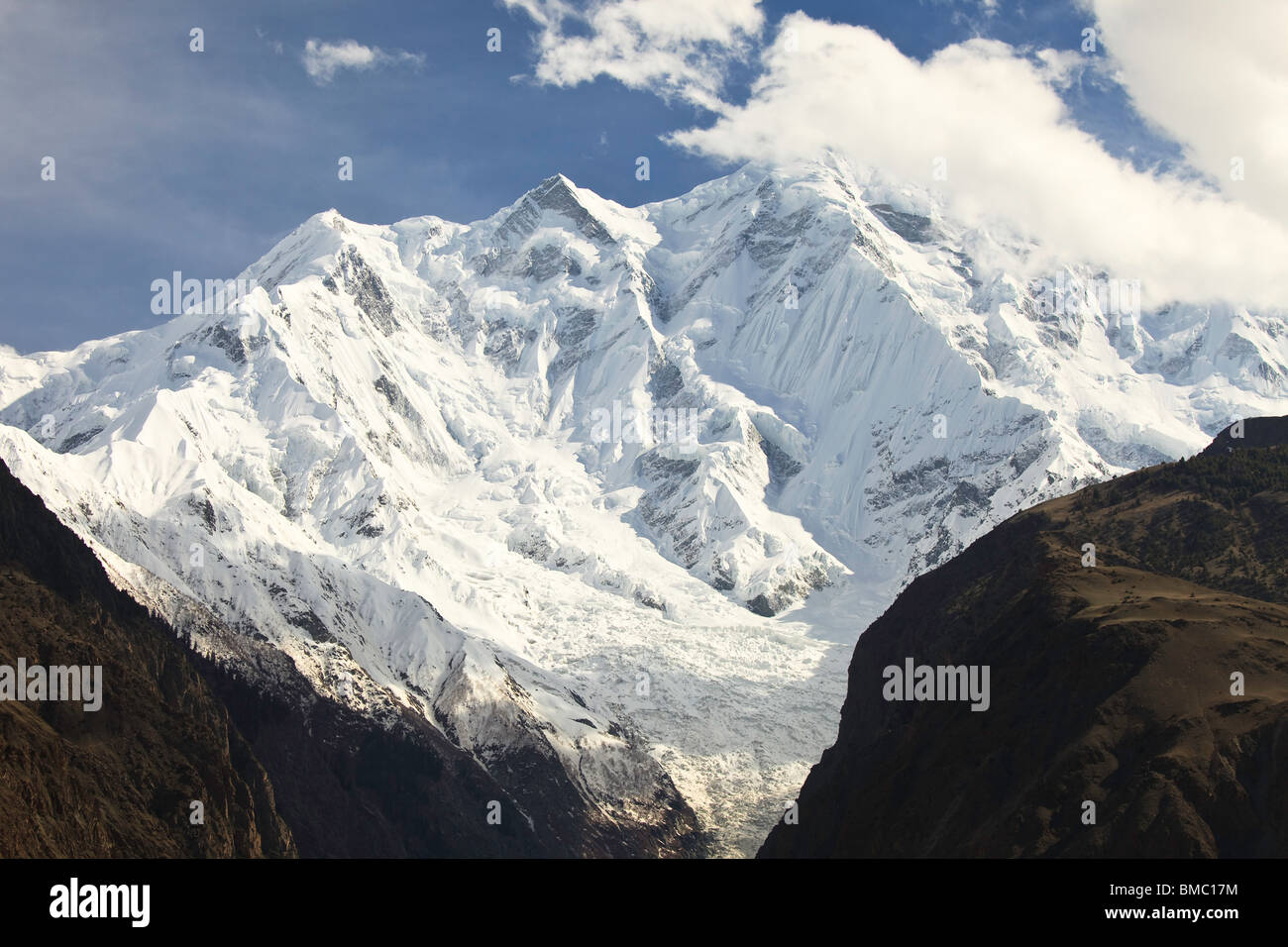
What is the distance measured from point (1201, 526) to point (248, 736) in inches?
4541

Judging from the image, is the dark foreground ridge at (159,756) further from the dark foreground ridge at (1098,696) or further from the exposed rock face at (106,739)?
the dark foreground ridge at (1098,696)

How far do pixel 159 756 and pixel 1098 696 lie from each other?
84561 mm

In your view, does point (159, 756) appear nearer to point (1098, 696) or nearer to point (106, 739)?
point (106, 739)

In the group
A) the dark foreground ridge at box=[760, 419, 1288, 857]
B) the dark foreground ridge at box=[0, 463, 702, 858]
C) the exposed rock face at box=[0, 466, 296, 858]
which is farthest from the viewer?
the dark foreground ridge at box=[0, 463, 702, 858]

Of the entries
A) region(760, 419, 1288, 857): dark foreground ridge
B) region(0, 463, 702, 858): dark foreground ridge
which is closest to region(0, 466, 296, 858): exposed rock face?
region(0, 463, 702, 858): dark foreground ridge

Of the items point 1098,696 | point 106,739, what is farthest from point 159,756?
point 1098,696

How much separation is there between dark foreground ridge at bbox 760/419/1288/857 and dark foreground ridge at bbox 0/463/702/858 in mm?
55247

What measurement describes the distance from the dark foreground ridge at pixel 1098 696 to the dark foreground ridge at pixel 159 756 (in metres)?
55.2

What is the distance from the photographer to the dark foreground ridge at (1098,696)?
9538 centimetres

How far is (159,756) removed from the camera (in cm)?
13575

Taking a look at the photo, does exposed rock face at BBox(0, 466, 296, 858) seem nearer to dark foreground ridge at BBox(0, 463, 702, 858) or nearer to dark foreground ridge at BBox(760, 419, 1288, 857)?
dark foreground ridge at BBox(0, 463, 702, 858)

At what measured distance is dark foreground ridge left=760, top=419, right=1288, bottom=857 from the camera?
313 ft
